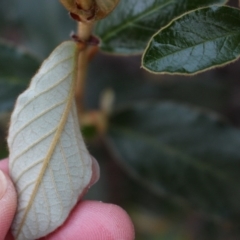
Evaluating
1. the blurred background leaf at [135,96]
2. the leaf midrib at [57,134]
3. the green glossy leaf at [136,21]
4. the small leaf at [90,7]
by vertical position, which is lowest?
the blurred background leaf at [135,96]

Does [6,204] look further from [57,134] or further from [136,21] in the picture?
[136,21]

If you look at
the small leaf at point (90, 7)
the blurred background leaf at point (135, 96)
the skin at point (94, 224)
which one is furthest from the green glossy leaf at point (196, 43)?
the blurred background leaf at point (135, 96)

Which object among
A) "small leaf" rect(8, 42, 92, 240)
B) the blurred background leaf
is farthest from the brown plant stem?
the blurred background leaf

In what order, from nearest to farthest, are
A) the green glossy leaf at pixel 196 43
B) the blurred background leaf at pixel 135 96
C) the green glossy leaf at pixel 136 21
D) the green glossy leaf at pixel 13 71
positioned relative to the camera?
the green glossy leaf at pixel 196 43 → the green glossy leaf at pixel 136 21 → the green glossy leaf at pixel 13 71 → the blurred background leaf at pixel 135 96

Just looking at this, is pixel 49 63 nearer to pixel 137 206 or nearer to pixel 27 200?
pixel 27 200

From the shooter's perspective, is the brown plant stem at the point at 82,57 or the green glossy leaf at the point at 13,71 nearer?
the brown plant stem at the point at 82,57

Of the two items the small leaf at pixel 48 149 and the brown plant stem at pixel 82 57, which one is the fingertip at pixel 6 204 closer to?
the small leaf at pixel 48 149
